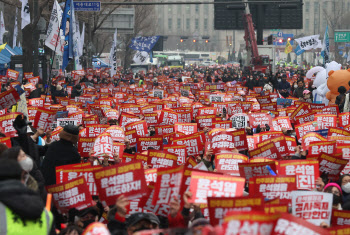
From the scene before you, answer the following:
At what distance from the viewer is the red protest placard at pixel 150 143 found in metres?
10.9

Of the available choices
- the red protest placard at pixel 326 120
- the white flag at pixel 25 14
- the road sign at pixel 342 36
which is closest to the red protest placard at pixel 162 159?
the red protest placard at pixel 326 120

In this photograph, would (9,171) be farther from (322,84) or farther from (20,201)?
(322,84)

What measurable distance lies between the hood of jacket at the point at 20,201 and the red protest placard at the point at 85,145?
5725 mm

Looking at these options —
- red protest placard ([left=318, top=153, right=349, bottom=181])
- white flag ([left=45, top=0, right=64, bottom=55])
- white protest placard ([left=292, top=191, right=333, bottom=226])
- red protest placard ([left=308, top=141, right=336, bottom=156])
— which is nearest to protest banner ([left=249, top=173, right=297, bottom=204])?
white protest placard ([left=292, top=191, right=333, bottom=226])

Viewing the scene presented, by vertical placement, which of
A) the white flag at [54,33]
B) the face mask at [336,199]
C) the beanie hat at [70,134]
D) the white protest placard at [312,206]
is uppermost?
the white flag at [54,33]

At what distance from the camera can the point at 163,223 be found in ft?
20.7

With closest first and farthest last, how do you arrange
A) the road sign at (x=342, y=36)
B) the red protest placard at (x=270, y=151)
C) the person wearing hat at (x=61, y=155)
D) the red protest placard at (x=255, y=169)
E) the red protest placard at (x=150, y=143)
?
the red protest placard at (x=255, y=169) < the person wearing hat at (x=61, y=155) < the red protest placard at (x=270, y=151) < the red protest placard at (x=150, y=143) < the road sign at (x=342, y=36)

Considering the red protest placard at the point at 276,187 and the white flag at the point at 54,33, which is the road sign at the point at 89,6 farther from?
the red protest placard at the point at 276,187

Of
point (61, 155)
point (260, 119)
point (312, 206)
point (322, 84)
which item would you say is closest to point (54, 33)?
point (322, 84)

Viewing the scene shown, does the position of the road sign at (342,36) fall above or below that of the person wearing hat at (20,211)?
above

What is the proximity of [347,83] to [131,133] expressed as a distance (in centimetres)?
689

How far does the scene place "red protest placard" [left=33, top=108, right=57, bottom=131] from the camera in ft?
39.9

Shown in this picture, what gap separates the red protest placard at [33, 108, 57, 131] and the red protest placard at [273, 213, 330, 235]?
8329mm

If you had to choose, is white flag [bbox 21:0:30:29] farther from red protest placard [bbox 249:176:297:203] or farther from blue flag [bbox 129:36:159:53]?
red protest placard [bbox 249:176:297:203]
